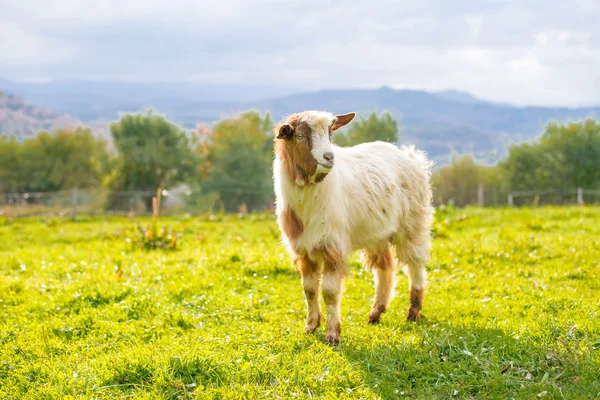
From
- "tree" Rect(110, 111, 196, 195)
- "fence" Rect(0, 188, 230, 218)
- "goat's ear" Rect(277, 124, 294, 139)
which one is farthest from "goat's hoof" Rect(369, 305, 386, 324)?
"tree" Rect(110, 111, 196, 195)

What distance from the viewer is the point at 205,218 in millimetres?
21859

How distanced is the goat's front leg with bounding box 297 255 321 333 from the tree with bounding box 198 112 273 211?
43.9 metres

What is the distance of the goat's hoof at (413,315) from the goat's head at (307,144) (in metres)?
2.45

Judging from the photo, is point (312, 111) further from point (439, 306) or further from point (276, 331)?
point (439, 306)

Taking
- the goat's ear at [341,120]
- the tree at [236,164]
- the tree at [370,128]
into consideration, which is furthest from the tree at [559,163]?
the goat's ear at [341,120]

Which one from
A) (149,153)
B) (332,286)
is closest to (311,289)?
(332,286)

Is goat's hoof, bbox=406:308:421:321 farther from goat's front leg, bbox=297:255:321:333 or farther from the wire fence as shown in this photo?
the wire fence

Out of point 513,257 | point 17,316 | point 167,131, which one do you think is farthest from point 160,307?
point 167,131

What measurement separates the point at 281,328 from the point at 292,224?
1371 mm

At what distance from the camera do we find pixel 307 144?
639 centimetres

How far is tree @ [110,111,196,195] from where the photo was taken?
179 feet

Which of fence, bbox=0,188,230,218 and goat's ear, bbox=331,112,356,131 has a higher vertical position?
goat's ear, bbox=331,112,356,131

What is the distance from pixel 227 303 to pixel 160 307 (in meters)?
0.97

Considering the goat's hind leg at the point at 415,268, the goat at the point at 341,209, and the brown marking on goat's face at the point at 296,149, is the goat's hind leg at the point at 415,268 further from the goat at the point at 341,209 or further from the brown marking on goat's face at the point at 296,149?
the brown marking on goat's face at the point at 296,149
